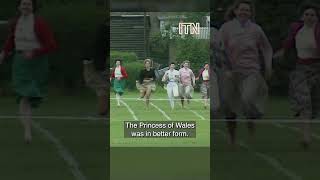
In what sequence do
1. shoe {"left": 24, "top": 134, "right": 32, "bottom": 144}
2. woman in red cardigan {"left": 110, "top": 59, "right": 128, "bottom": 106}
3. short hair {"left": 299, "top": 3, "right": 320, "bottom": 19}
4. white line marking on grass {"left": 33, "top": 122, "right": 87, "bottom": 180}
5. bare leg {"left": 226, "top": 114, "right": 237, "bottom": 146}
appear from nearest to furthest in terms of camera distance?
white line marking on grass {"left": 33, "top": 122, "right": 87, "bottom": 180}, woman in red cardigan {"left": 110, "top": 59, "right": 128, "bottom": 106}, short hair {"left": 299, "top": 3, "right": 320, "bottom": 19}, shoe {"left": 24, "top": 134, "right": 32, "bottom": 144}, bare leg {"left": 226, "top": 114, "right": 237, "bottom": 146}

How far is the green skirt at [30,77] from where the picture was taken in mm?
5699

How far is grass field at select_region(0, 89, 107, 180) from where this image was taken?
5582mm

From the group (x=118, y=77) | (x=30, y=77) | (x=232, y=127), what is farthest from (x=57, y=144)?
(x=232, y=127)

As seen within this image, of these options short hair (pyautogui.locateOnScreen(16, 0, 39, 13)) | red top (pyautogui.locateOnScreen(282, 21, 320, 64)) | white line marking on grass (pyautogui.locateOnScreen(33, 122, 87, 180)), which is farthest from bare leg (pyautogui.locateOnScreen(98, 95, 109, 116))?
red top (pyautogui.locateOnScreen(282, 21, 320, 64))

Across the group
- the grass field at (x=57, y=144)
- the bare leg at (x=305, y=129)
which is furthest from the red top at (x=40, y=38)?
the bare leg at (x=305, y=129)

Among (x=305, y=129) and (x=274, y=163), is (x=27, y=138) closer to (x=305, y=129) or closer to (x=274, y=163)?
(x=274, y=163)

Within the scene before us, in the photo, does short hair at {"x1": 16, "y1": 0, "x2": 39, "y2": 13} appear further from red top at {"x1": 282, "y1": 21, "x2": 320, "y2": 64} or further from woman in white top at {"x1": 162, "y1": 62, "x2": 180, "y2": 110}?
red top at {"x1": 282, "y1": 21, "x2": 320, "y2": 64}

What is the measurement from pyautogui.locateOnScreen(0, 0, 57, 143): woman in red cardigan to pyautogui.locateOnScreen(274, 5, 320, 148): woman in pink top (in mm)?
Answer: 1509

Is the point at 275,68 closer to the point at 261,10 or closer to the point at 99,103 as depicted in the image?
the point at 261,10

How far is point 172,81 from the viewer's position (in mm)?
5660

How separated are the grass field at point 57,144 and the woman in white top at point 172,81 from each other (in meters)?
0.51

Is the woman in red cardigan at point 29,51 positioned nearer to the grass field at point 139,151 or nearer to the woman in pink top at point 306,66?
the grass field at point 139,151

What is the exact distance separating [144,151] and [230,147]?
63 centimetres

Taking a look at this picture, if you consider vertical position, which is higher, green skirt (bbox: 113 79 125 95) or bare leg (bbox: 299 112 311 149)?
green skirt (bbox: 113 79 125 95)
